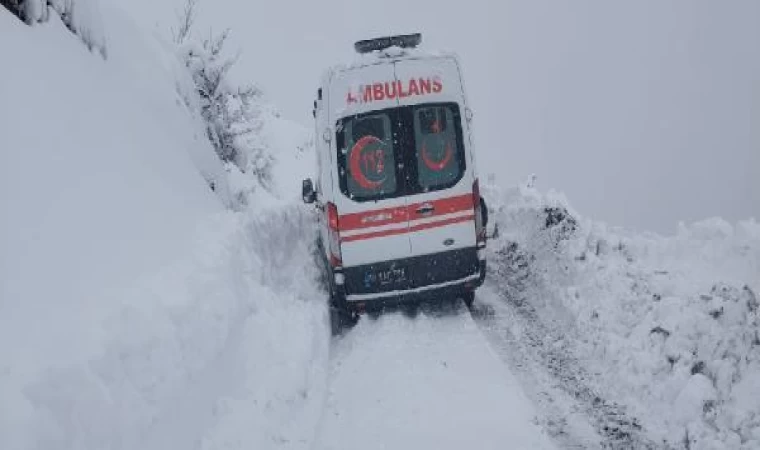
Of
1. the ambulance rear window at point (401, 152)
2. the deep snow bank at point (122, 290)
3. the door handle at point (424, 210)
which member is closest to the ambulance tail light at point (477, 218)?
the ambulance rear window at point (401, 152)

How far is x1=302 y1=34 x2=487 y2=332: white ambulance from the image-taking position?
8781 mm

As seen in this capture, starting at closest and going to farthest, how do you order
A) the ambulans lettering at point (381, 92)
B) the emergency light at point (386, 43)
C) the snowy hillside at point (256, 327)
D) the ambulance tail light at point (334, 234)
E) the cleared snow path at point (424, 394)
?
the snowy hillside at point (256, 327) → the cleared snow path at point (424, 394) → the ambulans lettering at point (381, 92) → the ambulance tail light at point (334, 234) → the emergency light at point (386, 43)

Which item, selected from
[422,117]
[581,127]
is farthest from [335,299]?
[581,127]

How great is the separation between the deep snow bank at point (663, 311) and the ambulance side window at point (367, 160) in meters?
2.42

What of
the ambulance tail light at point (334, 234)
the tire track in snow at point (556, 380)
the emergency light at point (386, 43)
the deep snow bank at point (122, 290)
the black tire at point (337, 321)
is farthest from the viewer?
the emergency light at point (386, 43)

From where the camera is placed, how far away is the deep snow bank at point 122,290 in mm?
3994

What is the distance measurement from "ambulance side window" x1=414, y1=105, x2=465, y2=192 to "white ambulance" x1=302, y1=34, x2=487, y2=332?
12mm

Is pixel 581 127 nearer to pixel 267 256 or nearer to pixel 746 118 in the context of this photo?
pixel 746 118

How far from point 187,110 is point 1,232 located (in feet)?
Result: 22.1

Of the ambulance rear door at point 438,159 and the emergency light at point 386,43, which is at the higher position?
the emergency light at point 386,43

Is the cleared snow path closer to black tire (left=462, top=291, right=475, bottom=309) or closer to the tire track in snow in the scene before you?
the tire track in snow

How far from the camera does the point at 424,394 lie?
6.57 metres

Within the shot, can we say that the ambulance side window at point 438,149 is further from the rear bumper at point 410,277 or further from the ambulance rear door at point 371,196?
the rear bumper at point 410,277

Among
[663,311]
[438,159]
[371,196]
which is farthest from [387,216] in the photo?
[663,311]
